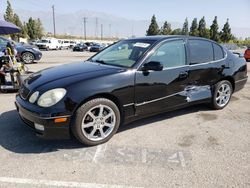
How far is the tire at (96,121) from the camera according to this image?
11.4ft

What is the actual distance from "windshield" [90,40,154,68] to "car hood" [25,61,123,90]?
25 centimetres

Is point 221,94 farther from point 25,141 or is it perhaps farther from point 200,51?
point 25,141

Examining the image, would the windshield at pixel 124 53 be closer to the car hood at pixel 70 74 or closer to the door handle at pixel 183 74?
the car hood at pixel 70 74

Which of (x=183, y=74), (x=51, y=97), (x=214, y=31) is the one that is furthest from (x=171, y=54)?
(x=214, y=31)

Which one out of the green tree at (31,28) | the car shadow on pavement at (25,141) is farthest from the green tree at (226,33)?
the car shadow on pavement at (25,141)

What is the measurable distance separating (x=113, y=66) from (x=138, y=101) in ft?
2.27

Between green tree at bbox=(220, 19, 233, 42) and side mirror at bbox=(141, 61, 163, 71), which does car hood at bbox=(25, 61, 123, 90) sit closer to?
side mirror at bbox=(141, 61, 163, 71)

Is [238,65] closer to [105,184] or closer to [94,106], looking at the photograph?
[94,106]

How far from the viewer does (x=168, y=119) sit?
4.78m

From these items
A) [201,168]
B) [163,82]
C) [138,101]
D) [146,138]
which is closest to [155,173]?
[201,168]

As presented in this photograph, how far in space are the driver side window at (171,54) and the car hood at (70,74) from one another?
717 millimetres

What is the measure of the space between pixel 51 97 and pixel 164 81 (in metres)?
1.80

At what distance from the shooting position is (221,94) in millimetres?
5324

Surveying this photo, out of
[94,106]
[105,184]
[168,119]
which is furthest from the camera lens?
[168,119]
